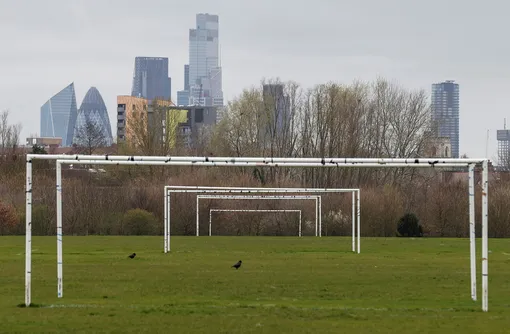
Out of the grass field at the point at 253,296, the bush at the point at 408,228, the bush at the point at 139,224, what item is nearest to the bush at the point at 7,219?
the bush at the point at 139,224

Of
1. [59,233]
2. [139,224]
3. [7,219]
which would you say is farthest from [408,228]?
[59,233]

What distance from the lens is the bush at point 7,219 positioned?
57812mm

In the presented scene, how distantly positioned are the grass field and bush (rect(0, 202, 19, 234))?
87.7 feet

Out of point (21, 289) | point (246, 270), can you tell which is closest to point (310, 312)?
point (21, 289)

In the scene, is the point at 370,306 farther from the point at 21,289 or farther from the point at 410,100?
the point at 410,100

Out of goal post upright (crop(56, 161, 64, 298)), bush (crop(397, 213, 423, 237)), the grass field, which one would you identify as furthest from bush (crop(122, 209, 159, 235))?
goal post upright (crop(56, 161, 64, 298))

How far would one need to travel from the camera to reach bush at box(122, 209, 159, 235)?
5956 cm

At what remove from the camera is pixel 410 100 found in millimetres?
86125

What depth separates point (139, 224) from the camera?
59.7m

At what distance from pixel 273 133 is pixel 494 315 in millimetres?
72807

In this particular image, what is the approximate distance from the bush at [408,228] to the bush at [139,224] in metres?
15.1

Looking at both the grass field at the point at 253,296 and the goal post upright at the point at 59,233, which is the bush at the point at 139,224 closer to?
the grass field at the point at 253,296

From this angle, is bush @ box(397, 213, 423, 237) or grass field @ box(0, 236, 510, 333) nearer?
grass field @ box(0, 236, 510, 333)

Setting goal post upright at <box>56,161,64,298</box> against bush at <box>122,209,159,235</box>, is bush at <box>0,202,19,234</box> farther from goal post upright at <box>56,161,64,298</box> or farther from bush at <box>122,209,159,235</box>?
goal post upright at <box>56,161,64,298</box>
